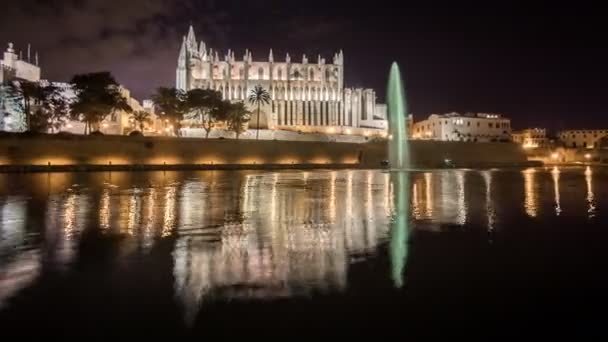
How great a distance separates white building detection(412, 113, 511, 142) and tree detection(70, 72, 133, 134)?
64049 mm

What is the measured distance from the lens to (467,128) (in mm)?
93438

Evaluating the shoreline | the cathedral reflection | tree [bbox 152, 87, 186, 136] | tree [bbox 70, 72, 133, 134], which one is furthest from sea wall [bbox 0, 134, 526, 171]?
the cathedral reflection

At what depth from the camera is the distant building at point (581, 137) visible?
112 meters

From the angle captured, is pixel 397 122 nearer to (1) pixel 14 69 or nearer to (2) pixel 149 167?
(2) pixel 149 167

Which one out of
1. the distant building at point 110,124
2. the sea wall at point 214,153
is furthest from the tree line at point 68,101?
the sea wall at point 214,153

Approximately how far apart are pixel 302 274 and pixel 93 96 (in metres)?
Result: 52.6

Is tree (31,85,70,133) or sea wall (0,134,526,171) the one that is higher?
tree (31,85,70,133)

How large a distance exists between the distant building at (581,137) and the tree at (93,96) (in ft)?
347

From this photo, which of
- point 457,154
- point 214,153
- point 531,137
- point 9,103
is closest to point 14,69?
point 9,103

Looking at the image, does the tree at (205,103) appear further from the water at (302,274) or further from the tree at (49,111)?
the water at (302,274)

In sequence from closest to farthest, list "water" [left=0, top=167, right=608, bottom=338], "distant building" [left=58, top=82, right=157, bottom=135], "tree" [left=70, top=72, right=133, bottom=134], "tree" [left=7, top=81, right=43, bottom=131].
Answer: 1. "water" [left=0, top=167, right=608, bottom=338]
2. "tree" [left=7, top=81, right=43, bottom=131]
3. "tree" [left=70, top=72, right=133, bottom=134]
4. "distant building" [left=58, top=82, right=157, bottom=135]

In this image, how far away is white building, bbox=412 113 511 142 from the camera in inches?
3622

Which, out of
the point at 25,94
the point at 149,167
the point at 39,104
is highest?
the point at 25,94

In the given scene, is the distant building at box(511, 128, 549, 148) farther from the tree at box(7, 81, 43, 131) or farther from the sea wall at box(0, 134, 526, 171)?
the tree at box(7, 81, 43, 131)
